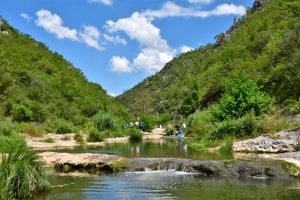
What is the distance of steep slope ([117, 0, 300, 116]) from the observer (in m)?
45.1

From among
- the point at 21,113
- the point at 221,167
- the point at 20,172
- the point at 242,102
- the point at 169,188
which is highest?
the point at 21,113

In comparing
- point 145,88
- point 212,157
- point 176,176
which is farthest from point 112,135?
point 145,88

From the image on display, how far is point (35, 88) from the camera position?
64.0 meters

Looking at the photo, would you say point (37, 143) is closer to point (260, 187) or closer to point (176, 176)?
point (176, 176)

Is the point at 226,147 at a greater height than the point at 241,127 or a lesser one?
lesser

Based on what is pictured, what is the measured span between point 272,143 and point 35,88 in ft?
147

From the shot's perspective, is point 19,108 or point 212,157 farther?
point 19,108

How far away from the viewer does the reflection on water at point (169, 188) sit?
15039mm

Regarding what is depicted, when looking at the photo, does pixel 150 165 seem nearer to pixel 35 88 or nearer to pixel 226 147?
pixel 226 147

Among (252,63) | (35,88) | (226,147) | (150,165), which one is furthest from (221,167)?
(35,88)

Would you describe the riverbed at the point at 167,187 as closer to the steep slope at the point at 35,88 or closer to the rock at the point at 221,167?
the rock at the point at 221,167

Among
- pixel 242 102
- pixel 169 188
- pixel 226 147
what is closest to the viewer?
pixel 169 188

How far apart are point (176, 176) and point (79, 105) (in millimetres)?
61878

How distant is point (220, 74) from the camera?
234ft
